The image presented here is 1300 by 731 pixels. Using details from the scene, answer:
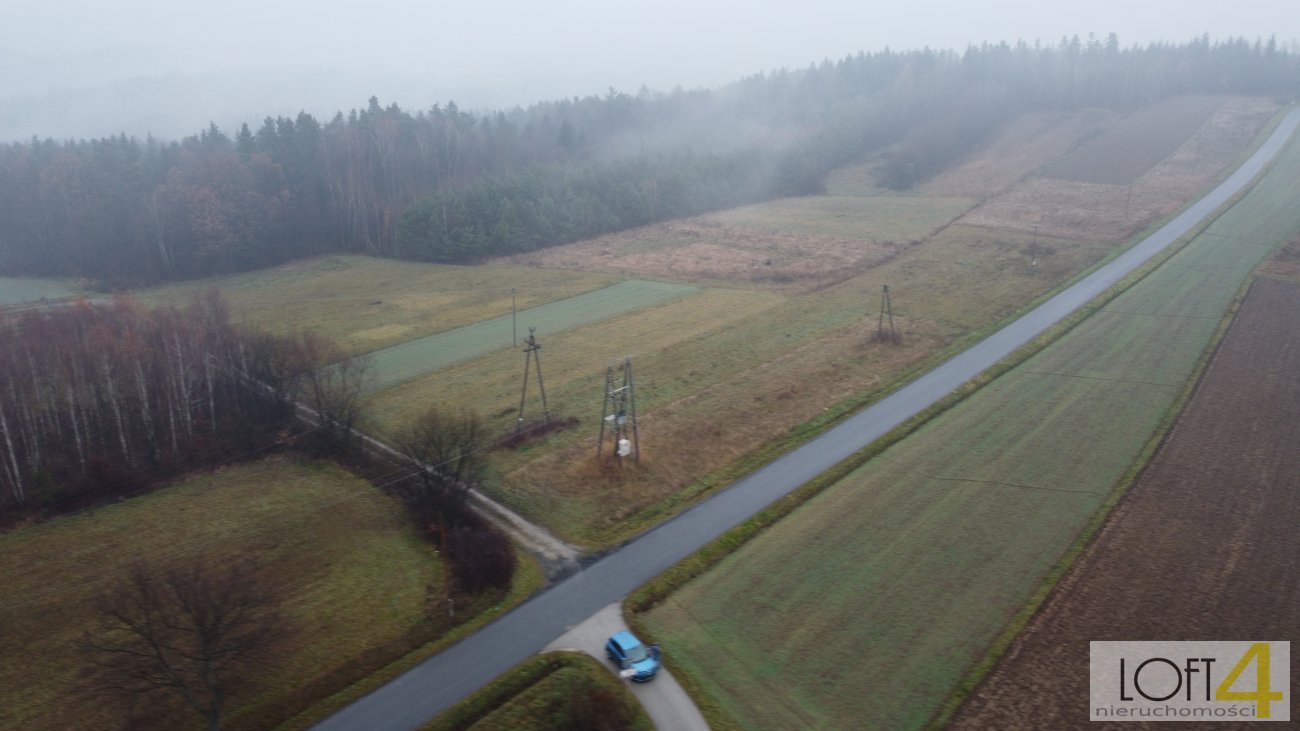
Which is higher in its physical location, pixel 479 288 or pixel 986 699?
pixel 479 288

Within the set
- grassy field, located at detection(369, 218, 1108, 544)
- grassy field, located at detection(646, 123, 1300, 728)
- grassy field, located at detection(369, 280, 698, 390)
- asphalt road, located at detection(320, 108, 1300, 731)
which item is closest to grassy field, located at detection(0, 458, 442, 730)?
asphalt road, located at detection(320, 108, 1300, 731)

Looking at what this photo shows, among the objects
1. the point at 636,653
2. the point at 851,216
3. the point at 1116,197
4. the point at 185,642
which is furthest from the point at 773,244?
the point at 185,642

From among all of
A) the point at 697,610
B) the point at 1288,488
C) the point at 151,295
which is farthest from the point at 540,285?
the point at 1288,488

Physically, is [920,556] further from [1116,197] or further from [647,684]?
[1116,197]

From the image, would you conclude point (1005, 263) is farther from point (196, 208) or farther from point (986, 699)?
point (196, 208)

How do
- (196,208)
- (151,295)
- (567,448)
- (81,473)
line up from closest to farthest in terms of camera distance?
1. (81,473)
2. (567,448)
3. (151,295)
4. (196,208)

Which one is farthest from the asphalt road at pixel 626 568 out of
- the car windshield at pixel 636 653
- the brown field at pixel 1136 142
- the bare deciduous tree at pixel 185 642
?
the brown field at pixel 1136 142

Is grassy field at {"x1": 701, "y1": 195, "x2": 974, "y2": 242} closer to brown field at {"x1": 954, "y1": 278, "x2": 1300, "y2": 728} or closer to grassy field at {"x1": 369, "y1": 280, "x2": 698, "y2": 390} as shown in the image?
grassy field at {"x1": 369, "y1": 280, "x2": 698, "y2": 390}
